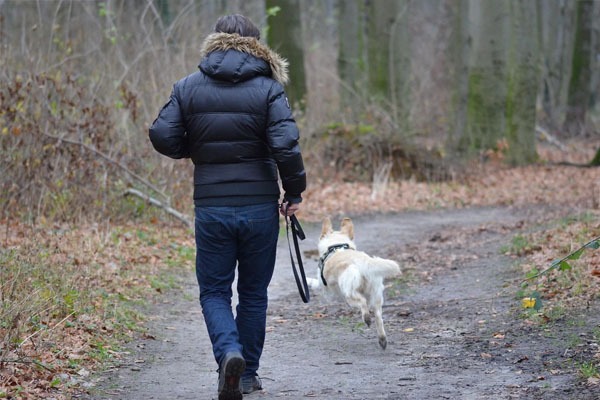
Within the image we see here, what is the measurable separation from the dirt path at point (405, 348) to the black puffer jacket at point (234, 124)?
143cm

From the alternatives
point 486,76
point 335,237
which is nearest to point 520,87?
point 486,76

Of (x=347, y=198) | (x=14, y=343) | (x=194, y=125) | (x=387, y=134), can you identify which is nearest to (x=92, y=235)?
(x=14, y=343)

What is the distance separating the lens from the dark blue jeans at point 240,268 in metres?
5.40

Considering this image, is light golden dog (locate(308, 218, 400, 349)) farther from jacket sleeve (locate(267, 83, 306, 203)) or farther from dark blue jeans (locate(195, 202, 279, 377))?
jacket sleeve (locate(267, 83, 306, 203))

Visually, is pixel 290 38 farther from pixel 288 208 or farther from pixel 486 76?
pixel 288 208

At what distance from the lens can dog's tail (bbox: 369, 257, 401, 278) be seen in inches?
266

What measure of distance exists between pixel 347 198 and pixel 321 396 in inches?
450

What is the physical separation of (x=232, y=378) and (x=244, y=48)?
2049 millimetres

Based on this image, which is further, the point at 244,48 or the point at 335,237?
the point at 335,237

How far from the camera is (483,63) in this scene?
2047 centimetres

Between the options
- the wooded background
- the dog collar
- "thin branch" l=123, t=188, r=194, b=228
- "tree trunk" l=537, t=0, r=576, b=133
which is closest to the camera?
the dog collar

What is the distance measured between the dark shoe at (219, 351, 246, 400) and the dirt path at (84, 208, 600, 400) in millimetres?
619

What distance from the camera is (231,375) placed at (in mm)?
5066

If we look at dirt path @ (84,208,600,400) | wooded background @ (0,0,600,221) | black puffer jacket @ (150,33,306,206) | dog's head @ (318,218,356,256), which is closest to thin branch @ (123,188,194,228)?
wooded background @ (0,0,600,221)
